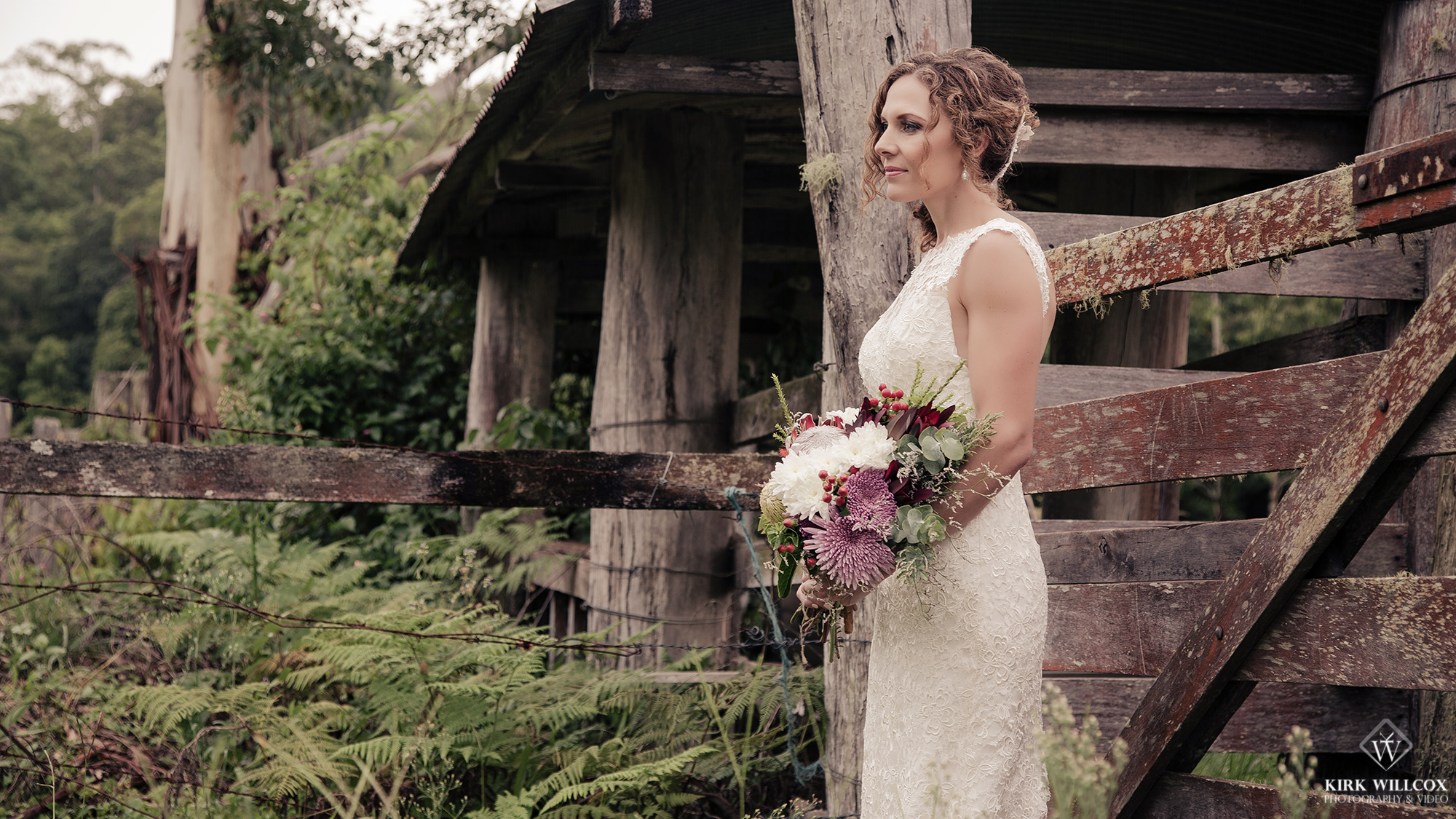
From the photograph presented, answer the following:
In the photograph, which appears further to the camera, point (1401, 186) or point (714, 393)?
point (714, 393)

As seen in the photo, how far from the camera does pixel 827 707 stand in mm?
3506

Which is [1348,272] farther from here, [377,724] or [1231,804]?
[377,724]

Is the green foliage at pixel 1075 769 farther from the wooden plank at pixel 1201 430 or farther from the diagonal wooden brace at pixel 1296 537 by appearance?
the wooden plank at pixel 1201 430

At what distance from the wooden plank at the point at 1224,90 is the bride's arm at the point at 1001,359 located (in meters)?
1.91

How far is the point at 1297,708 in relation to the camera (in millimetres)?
3232

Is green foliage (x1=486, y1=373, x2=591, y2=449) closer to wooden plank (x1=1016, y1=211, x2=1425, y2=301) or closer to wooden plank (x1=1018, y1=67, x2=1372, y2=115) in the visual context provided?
wooden plank (x1=1018, y1=67, x2=1372, y2=115)

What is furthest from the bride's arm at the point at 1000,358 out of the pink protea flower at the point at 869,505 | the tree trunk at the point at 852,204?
the tree trunk at the point at 852,204

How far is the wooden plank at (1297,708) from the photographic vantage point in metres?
3.20

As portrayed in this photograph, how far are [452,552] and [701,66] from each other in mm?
2580

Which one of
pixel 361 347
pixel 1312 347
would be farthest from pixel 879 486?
pixel 361 347

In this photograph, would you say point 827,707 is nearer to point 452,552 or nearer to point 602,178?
point 452,552

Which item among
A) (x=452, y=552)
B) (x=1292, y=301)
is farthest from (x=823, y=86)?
(x=1292, y=301)

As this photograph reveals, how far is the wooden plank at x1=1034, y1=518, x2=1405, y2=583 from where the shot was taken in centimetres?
304

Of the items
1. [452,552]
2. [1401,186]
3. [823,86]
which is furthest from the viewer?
[452,552]
